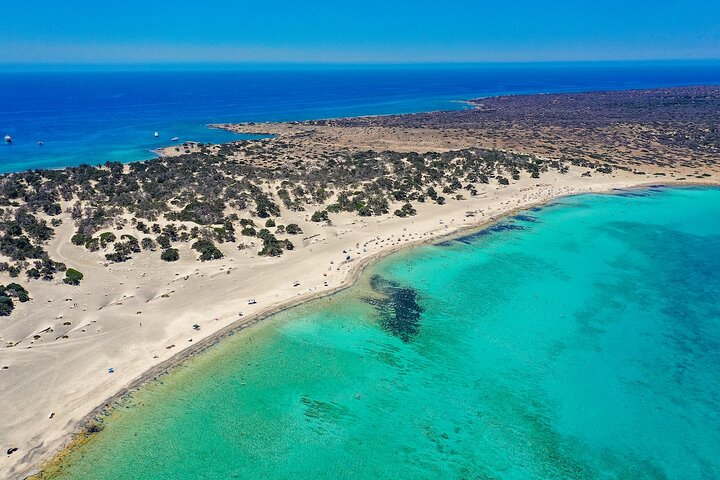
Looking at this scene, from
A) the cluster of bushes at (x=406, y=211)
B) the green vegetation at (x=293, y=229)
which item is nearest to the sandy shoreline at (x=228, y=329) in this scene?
the cluster of bushes at (x=406, y=211)

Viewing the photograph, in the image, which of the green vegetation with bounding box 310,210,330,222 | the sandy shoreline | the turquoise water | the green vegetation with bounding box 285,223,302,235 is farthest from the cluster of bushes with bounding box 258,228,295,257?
the turquoise water

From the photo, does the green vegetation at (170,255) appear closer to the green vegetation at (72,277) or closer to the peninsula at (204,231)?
the peninsula at (204,231)

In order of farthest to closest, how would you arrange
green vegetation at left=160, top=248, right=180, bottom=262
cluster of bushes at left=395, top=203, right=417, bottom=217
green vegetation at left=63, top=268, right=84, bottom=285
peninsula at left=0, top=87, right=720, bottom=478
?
cluster of bushes at left=395, top=203, right=417, bottom=217 → green vegetation at left=160, top=248, right=180, bottom=262 → green vegetation at left=63, top=268, right=84, bottom=285 → peninsula at left=0, top=87, right=720, bottom=478

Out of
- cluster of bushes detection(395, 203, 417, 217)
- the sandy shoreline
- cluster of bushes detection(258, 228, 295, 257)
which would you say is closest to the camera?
the sandy shoreline

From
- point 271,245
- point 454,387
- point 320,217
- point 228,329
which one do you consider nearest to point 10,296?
point 228,329

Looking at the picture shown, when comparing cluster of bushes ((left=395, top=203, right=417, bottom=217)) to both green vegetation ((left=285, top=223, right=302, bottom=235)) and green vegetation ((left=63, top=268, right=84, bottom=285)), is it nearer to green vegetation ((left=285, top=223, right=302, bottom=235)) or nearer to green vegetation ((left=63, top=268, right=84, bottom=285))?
green vegetation ((left=285, top=223, right=302, bottom=235))

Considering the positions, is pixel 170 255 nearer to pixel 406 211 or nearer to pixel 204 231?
pixel 204 231
